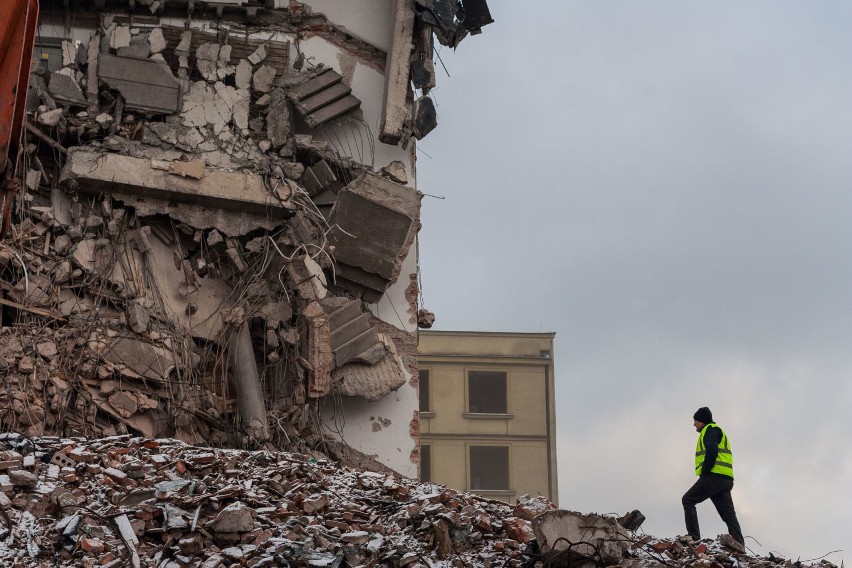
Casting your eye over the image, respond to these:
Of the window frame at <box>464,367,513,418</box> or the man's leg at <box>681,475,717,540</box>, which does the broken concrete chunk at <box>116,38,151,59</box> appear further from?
the window frame at <box>464,367,513,418</box>

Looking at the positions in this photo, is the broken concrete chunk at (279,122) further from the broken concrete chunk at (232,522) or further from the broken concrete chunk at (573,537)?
the broken concrete chunk at (573,537)

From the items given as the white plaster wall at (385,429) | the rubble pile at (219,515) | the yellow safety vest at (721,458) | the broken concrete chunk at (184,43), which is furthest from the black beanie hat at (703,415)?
the broken concrete chunk at (184,43)

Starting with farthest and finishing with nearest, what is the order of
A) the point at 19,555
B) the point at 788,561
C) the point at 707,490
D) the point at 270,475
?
the point at 707,490 → the point at 270,475 → the point at 788,561 → the point at 19,555

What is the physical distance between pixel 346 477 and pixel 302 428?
11.5ft

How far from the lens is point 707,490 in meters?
10.5

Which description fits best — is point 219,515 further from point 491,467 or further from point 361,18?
point 491,467

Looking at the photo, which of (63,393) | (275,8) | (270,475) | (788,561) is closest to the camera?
(788,561)

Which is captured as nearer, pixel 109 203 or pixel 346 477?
pixel 346 477

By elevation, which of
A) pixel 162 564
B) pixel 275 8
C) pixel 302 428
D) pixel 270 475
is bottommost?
pixel 162 564

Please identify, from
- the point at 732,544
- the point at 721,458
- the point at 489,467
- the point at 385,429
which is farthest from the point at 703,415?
the point at 489,467

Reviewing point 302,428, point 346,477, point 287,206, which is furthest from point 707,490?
point 287,206

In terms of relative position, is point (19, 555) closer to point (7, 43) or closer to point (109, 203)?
point (7, 43)

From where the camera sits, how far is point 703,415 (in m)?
10.9

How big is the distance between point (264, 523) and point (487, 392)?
23031 mm
